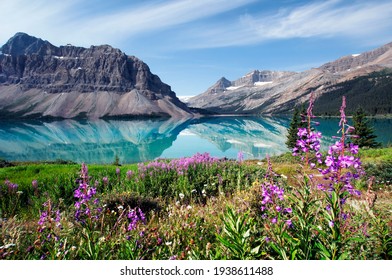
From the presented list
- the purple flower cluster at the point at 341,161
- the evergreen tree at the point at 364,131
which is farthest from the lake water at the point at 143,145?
the purple flower cluster at the point at 341,161

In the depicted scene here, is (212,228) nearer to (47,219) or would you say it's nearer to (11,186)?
(47,219)

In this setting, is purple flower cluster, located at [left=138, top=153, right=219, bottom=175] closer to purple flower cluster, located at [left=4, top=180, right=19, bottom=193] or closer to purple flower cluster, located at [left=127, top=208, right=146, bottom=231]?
purple flower cluster, located at [left=4, top=180, right=19, bottom=193]

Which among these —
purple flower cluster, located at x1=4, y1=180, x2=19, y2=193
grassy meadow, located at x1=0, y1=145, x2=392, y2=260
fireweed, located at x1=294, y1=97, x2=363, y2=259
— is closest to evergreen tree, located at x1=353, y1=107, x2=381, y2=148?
grassy meadow, located at x1=0, y1=145, x2=392, y2=260

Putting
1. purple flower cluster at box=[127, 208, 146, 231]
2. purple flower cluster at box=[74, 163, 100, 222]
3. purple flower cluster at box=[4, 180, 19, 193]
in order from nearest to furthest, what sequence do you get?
1. purple flower cluster at box=[74, 163, 100, 222]
2. purple flower cluster at box=[127, 208, 146, 231]
3. purple flower cluster at box=[4, 180, 19, 193]

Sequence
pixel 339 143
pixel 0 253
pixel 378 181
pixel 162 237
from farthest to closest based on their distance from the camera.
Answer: pixel 378 181, pixel 162 237, pixel 0 253, pixel 339 143

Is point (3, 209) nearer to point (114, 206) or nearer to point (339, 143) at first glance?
point (114, 206)

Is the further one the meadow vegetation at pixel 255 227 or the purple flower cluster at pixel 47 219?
the purple flower cluster at pixel 47 219

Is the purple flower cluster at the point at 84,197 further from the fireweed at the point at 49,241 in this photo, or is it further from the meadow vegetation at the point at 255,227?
the fireweed at the point at 49,241

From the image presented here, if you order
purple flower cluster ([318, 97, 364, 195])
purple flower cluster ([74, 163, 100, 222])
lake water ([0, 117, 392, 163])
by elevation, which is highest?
purple flower cluster ([318, 97, 364, 195])

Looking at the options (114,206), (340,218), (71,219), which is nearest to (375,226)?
(340,218)

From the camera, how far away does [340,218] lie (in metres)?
3.16

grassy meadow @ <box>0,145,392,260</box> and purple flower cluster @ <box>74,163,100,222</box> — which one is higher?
purple flower cluster @ <box>74,163,100,222</box>

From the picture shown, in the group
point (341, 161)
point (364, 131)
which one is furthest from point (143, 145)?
point (341, 161)
